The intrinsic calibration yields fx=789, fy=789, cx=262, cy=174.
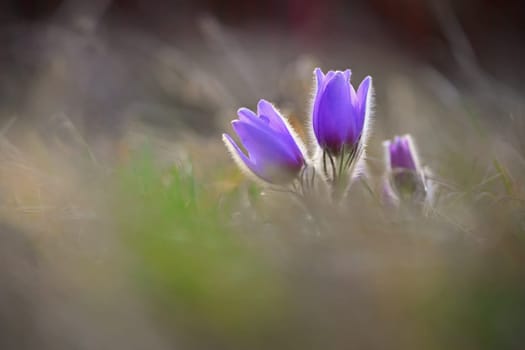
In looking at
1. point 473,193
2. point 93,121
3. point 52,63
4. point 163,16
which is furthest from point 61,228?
point 163,16

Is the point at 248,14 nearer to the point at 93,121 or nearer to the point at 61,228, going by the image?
the point at 93,121

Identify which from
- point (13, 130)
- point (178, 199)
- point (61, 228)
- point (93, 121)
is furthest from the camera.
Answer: point (93, 121)

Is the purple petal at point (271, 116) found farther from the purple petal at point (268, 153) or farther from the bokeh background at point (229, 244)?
the bokeh background at point (229, 244)

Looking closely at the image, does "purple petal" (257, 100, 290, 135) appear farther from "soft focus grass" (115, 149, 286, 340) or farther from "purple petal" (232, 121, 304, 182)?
"soft focus grass" (115, 149, 286, 340)

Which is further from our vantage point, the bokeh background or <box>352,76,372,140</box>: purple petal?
<box>352,76,372,140</box>: purple petal

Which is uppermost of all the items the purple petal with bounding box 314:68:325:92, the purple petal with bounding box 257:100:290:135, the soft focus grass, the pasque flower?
the purple petal with bounding box 314:68:325:92

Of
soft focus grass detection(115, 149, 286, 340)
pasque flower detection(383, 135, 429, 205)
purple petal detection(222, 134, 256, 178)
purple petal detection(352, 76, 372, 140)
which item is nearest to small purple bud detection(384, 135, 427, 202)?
pasque flower detection(383, 135, 429, 205)

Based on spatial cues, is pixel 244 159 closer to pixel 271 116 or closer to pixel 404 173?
pixel 271 116
